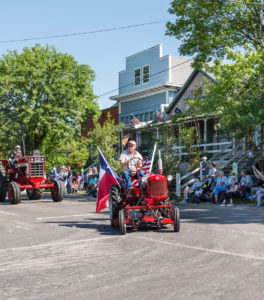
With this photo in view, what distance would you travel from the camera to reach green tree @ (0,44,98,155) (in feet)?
121

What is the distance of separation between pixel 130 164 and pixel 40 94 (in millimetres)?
28300

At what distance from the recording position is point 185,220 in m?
12.4

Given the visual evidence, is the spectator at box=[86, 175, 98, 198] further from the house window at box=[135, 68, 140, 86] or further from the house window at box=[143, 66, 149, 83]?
the house window at box=[135, 68, 140, 86]

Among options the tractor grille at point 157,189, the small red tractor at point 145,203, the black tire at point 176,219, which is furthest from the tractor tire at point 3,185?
the black tire at point 176,219

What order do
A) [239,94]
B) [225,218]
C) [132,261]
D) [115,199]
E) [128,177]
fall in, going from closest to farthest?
[132,261] → [128,177] → [115,199] → [225,218] → [239,94]

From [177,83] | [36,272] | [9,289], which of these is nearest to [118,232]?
[36,272]

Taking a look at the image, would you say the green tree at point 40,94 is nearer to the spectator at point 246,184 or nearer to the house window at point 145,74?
the house window at point 145,74

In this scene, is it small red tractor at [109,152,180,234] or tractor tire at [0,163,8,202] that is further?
tractor tire at [0,163,8,202]

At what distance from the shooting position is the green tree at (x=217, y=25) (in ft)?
71.2

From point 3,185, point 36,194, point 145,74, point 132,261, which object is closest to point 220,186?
point 36,194

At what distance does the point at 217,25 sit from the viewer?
73.0 ft

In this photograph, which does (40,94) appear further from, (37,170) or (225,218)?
(225,218)

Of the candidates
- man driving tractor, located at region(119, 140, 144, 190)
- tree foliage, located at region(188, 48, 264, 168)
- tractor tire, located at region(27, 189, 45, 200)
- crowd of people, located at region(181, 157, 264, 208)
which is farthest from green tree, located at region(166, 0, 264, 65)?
man driving tractor, located at region(119, 140, 144, 190)

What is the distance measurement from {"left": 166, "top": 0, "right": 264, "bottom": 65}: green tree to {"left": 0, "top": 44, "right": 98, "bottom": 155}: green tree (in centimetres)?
1684
